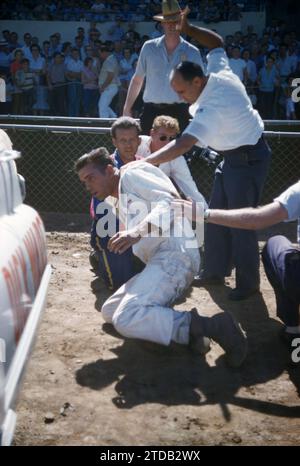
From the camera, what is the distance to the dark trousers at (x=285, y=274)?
12.7ft

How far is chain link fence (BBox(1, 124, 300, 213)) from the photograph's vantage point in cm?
752

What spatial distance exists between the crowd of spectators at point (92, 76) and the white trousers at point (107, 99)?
25cm

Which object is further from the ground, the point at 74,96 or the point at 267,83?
the point at 267,83

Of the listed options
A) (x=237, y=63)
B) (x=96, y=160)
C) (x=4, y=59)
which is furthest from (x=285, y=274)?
(x=4, y=59)

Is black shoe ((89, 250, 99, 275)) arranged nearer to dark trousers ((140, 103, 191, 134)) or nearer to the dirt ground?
the dirt ground

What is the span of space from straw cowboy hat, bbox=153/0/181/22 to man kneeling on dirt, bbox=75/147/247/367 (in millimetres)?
2496

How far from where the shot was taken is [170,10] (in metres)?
6.25

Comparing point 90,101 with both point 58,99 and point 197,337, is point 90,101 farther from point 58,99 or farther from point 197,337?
point 197,337

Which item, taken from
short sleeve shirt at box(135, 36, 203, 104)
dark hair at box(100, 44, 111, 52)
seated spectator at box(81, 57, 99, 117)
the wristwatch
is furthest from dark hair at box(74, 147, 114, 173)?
seated spectator at box(81, 57, 99, 117)

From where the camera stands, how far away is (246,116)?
4.77 metres

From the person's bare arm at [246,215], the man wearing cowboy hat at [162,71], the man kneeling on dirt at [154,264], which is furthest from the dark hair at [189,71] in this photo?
the man wearing cowboy hat at [162,71]

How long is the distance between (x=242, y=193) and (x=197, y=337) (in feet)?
4.81

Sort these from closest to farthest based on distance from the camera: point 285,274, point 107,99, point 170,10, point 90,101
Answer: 1. point 285,274
2. point 170,10
3. point 107,99
4. point 90,101
